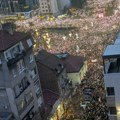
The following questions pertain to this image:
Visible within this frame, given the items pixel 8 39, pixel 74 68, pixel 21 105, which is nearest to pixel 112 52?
pixel 8 39

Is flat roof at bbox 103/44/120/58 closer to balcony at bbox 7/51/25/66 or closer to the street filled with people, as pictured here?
balcony at bbox 7/51/25/66

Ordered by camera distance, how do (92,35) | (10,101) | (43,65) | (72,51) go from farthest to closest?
1. (92,35)
2. (72,51)
3. (43,65)
4. (10,101)

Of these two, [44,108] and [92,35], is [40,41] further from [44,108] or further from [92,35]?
[44,108]

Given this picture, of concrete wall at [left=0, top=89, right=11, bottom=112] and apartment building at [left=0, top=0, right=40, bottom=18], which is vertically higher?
concrete wall at [left=0, top=89, right=11, bottom=112]

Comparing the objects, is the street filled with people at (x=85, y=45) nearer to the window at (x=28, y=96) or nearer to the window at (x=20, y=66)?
the window at (x=28, y=96)

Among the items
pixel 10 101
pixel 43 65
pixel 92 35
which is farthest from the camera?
pixel 92 35

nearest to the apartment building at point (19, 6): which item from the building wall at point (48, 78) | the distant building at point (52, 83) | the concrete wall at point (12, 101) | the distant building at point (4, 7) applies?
the distant building at point (4, 7)

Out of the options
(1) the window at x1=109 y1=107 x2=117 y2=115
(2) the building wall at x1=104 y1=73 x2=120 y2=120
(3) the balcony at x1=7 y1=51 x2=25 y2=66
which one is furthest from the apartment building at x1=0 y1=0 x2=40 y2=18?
(2) the building wall at x1=104 y1=73 x2=120 y2=120

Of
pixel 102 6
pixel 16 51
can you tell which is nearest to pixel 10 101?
pixel 16 51
